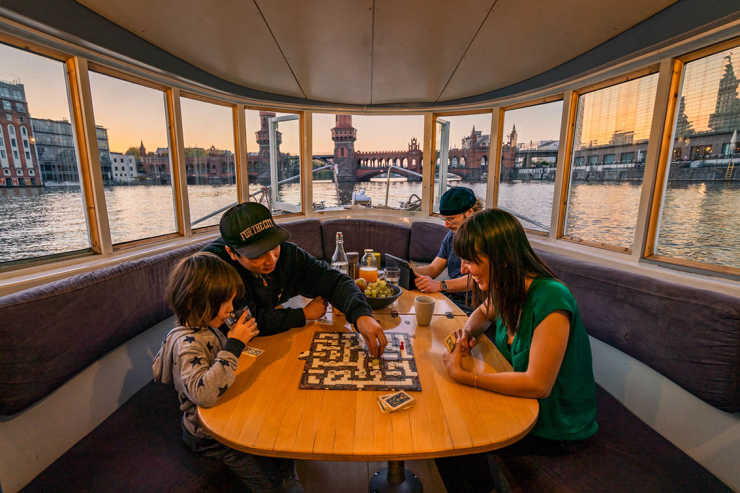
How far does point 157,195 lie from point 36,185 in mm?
928

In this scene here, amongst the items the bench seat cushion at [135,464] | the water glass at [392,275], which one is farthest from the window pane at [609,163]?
the bench seat cushion at [135,464]

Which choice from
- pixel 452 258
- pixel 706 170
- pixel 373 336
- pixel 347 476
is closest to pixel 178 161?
pixel 452 258

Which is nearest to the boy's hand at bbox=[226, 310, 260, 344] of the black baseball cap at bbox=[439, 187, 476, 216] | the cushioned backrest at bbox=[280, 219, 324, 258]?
the black baseball cap at bbox=[439, 187, 476, 216]

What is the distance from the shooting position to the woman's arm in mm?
1024

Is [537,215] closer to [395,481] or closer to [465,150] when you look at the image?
[465,150]

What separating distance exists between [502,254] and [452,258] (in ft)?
4.30

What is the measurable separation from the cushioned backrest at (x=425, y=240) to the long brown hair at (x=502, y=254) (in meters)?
2.08

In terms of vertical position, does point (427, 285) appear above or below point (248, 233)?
below

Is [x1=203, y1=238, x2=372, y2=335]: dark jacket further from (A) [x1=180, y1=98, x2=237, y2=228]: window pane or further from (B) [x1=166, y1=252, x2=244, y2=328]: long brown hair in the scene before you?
(A) [x1=180, y1=98, x2=237, y2=228]: window pane

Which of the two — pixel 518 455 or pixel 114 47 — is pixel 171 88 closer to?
pixel 114 47

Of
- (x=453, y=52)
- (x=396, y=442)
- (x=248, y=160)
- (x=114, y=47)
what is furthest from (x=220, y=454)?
(x=248, y=160)

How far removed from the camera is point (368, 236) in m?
3.73

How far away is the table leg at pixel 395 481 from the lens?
1425mm

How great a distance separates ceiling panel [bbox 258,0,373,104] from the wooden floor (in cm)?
240
